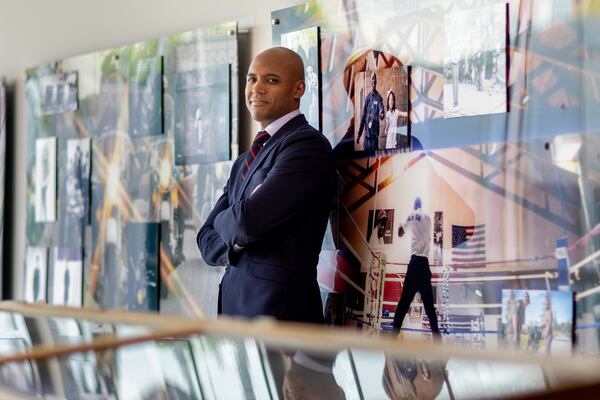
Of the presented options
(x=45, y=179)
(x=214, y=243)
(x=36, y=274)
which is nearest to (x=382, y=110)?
(x=214, y=243)

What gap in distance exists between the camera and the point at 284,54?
306 centimetres

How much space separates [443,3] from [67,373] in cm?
189

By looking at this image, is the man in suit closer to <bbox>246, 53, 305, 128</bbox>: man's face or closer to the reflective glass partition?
<bbox>246, 53, 305, 128</bbox>: man's face

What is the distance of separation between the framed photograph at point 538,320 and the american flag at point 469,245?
13 centimetres

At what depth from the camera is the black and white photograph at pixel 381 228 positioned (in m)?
2.92

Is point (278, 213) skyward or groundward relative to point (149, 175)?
groundward

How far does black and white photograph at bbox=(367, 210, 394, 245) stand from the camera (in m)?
2.92

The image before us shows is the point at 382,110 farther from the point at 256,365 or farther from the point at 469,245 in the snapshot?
the point at 256,365

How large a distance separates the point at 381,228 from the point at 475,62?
59 centimetres

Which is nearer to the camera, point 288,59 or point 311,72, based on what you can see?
point 288,59

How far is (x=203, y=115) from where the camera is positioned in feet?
12.0

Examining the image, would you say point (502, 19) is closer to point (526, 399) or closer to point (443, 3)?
point (443, 3)

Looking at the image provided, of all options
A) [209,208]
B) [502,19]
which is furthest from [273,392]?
[209,208]

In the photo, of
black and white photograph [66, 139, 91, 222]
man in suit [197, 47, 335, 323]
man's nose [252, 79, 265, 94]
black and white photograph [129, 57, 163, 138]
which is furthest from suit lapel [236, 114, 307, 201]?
black and white photograph [66, 139, 91, 222]
